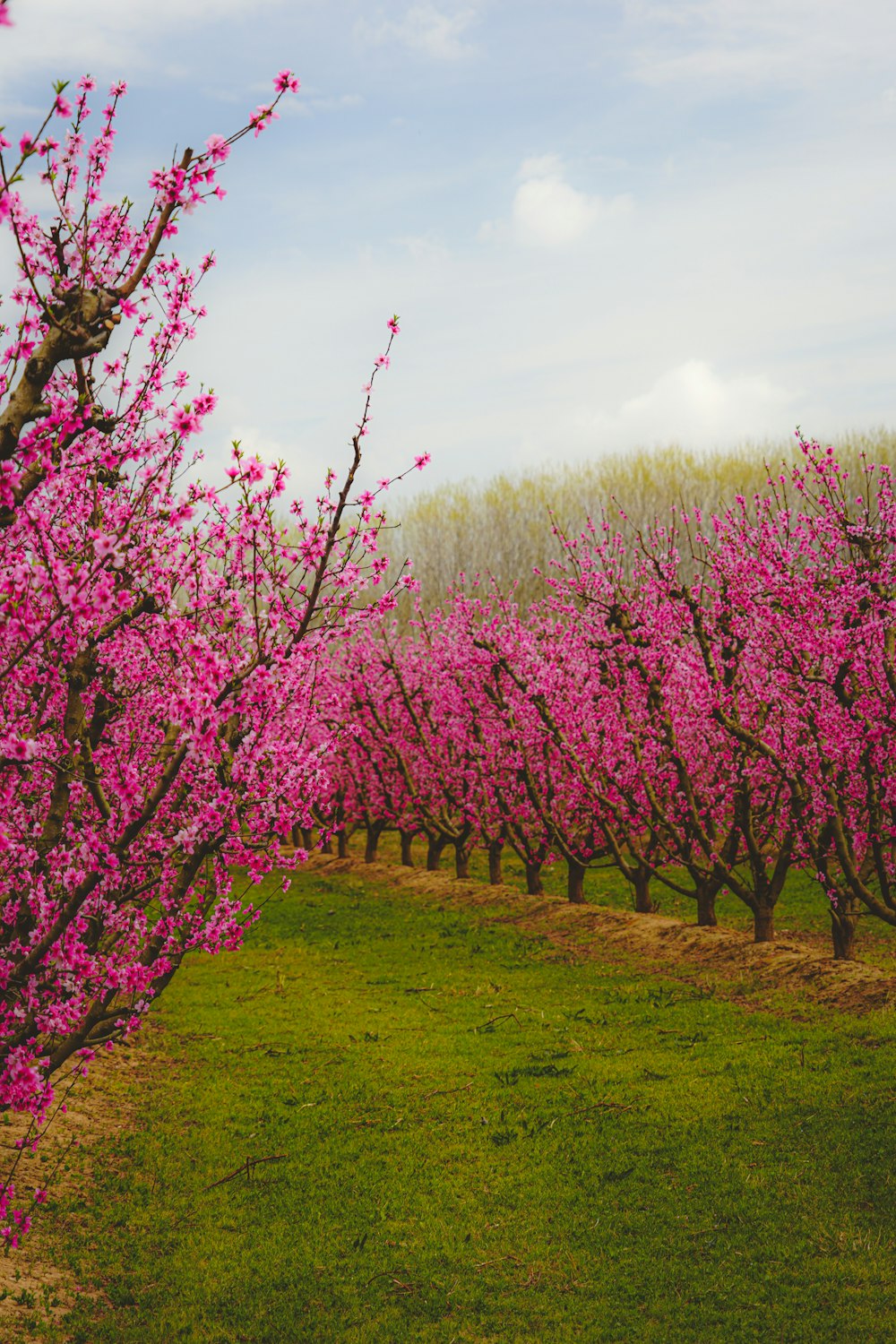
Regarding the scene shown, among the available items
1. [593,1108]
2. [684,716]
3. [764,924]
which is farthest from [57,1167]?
[684,716]

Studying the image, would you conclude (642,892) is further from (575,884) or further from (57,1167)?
(57,1167)

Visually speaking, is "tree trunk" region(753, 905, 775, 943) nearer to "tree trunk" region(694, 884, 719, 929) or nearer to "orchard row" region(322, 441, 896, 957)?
"orchard row" region(322, 441, 896, 957)

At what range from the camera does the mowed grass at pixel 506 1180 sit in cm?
621

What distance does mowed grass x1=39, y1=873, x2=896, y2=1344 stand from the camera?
6215mm

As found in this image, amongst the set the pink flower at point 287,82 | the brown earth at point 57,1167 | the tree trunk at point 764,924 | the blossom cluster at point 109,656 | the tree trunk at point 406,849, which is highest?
the pink flower at point 287,82

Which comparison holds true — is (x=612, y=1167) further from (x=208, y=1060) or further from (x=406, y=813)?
(x=406, y=813)

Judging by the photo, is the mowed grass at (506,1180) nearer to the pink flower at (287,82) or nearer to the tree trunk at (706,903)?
the tree trunk at (706,903)

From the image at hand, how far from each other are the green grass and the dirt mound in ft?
3.12

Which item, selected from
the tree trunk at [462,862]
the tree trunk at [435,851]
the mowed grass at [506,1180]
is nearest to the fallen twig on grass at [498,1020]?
the mowed grass at [506,1180]

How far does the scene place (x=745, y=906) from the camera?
19375 millimetres

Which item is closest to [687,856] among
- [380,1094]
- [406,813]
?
[380,1094]

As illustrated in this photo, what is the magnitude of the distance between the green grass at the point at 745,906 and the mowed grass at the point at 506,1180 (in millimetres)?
4023

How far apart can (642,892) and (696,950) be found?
11.0ft

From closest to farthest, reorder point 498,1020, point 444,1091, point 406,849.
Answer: point 444,1091
point 498,1020
point 406,849
